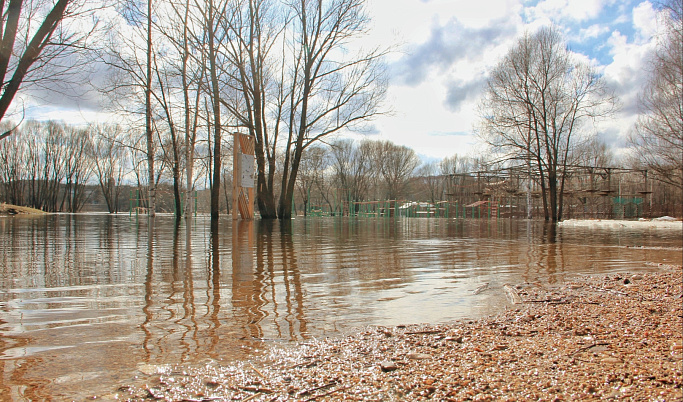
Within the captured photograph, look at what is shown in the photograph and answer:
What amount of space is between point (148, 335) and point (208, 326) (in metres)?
0.27

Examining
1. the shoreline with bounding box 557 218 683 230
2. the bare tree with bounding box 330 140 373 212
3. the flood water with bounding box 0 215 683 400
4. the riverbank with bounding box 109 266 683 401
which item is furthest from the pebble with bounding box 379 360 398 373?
the bare tree with bounding box 330 140 373 212

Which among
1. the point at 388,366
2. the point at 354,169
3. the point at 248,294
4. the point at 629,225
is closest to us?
the point at 388,366

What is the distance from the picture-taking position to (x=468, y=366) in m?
1.55

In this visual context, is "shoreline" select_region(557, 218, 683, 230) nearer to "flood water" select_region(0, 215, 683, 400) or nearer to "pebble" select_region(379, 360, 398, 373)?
"flood water" select_region(0, 215, 683, 400)

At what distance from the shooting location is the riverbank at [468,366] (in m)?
1.35

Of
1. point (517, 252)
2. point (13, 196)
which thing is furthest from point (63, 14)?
point (13, 196)

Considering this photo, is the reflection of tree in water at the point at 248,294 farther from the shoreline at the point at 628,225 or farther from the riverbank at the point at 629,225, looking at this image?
the riverbank at the point at 629,225

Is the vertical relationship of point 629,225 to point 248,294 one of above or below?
below

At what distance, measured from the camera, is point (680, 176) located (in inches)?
873

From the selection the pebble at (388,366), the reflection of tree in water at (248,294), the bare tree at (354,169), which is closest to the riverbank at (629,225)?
the reflection of tree in water at (248,294)

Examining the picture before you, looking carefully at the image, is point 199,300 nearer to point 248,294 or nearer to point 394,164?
point 248,294

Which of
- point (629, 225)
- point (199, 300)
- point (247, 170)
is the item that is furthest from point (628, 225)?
point (199, 300)

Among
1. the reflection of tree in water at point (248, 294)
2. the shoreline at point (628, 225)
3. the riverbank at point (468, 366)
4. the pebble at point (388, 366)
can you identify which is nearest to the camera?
the riverbank at point (468, 366)

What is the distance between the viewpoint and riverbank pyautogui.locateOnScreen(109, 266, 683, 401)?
1.35 metres
